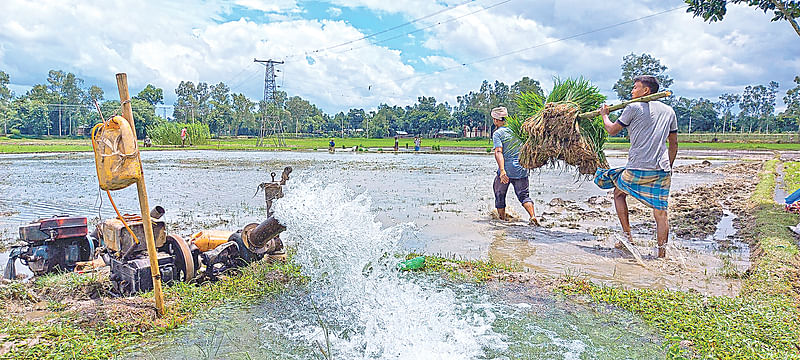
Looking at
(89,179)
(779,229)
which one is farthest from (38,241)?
(89,179)

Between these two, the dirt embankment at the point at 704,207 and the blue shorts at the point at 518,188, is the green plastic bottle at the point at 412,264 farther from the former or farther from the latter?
the dirt embankment at the point at 704,207

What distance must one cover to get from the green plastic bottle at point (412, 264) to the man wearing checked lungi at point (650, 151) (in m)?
2.70

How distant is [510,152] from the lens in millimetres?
8648

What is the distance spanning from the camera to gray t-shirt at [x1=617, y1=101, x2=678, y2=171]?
6062mm

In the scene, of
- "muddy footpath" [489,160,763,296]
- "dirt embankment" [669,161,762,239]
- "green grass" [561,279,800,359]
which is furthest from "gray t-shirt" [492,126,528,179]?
"green grass" [561,279,800,359]

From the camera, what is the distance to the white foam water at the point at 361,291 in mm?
4109

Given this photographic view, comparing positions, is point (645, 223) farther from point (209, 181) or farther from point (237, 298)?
point (209, 181)

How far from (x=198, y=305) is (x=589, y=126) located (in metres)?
5.97

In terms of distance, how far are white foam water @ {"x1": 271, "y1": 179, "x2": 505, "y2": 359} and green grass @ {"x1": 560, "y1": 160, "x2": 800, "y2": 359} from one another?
127 cm

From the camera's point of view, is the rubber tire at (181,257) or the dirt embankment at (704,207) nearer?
the rubber tire at (181,257)

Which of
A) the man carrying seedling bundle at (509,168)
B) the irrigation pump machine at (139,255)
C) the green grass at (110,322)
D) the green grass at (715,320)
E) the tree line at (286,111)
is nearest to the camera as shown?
the green grass at (715,320)

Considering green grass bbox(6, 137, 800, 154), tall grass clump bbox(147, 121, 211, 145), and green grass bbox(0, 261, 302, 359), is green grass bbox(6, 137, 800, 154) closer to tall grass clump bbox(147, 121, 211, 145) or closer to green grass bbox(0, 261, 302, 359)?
tall grass clump bbox(147, 121, 211, 145)

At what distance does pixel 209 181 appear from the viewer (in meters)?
16.9

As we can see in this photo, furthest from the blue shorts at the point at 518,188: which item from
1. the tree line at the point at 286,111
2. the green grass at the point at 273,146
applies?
the tree line at the point at 286,111
